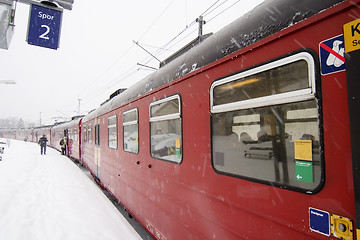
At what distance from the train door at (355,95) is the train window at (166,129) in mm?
1814

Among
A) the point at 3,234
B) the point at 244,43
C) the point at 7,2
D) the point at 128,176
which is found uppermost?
the point at 7,2

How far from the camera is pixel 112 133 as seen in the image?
19.4ft

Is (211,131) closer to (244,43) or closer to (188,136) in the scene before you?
(188,136)

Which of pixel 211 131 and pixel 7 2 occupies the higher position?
pixel 7 2

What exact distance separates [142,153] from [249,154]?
2393 millimetres

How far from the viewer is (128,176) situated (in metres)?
4.77

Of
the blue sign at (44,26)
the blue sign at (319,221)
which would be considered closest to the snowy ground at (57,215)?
the blue sign at (319,221)

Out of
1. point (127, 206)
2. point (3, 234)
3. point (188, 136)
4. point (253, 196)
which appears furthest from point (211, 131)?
point (3, 234)

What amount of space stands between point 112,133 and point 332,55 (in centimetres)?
537

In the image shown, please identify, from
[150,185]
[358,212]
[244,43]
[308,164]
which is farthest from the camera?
Answer: [150,185]

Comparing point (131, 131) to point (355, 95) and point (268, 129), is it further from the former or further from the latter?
point (355, 95)

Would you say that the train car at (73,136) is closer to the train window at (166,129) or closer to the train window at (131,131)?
the train window at (131,131)

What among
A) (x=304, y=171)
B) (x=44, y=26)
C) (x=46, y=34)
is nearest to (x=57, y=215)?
(x=46, y=34)

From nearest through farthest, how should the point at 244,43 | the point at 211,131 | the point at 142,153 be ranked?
1. the point at 244,43
2. the point at 211,131
3. the point at 142,153
